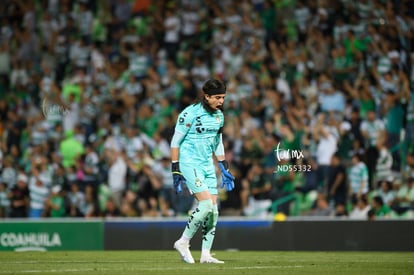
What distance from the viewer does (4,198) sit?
23.7 meters

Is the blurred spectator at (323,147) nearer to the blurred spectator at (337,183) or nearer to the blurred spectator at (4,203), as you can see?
the blurred spectator at (337,183)

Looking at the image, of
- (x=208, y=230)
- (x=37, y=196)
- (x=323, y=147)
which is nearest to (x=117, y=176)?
(x=37, y=196)

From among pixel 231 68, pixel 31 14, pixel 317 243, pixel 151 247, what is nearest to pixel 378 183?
pixel 317 243

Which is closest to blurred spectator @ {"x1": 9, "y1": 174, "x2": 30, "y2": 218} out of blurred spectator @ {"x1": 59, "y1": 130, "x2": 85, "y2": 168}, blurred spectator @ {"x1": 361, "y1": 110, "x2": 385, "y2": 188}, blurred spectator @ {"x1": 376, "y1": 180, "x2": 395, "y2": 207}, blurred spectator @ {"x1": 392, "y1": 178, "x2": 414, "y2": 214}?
blurred spectator @ {"x1": 59, "y1": 130, "x2": 85, "y2": 168}

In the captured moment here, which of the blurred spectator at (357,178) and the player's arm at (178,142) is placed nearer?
the player's arm at (178,142)

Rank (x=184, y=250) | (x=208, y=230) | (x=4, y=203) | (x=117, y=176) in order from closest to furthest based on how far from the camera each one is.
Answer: (x=184, y=250), (x=208, y=230), (x=117, y=176), (x=4, y=203)

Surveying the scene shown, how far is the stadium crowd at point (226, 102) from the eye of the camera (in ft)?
66.9

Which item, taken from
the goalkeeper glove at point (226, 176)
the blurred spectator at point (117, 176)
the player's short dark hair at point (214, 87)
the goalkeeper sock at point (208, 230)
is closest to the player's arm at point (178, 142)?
the player's short dark hair at point (214, 87)

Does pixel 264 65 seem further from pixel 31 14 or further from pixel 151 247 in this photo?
pixel 31 14

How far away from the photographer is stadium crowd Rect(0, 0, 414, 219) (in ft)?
66.9

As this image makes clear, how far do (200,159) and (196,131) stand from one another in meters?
0.39

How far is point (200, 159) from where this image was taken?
45.4ft

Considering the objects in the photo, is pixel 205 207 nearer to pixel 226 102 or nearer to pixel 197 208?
pixel 197 208

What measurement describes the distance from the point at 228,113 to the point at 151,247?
14.3 ft
